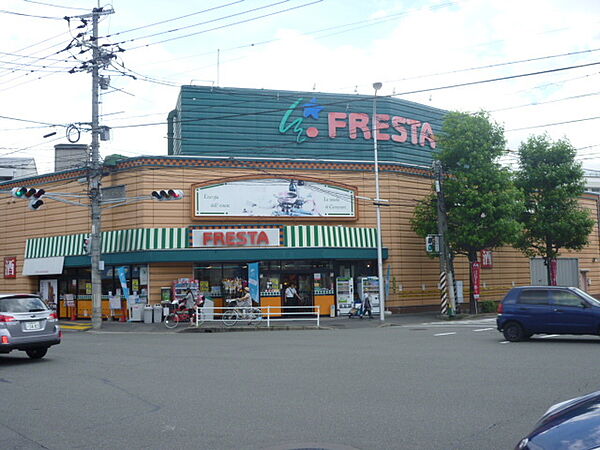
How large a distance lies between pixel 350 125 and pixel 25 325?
2555cm

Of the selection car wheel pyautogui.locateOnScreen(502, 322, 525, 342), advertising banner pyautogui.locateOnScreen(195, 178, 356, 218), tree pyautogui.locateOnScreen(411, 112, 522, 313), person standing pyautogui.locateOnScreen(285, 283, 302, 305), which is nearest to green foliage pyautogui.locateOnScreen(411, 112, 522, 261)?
tree pyautogui.locateOnScreen(411, 112, 522, 313)

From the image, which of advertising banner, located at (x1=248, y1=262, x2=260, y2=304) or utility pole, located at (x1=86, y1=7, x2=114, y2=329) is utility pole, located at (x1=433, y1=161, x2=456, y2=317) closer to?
advertising banner, located at (x1=248, y1=262, x2=260, y2=304)

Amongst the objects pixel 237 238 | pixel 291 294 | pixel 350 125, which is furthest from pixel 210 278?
pixel 350 125

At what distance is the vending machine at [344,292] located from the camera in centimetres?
3133

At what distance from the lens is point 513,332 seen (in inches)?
697

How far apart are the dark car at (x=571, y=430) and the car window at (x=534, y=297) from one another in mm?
14276

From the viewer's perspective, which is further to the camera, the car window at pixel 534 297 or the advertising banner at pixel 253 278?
the advertising banner at pixel 253 278

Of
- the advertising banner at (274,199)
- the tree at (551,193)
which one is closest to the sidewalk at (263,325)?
the advertising banner at (274,199)

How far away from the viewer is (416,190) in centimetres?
3450

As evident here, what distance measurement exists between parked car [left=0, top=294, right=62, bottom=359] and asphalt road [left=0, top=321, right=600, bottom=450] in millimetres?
520

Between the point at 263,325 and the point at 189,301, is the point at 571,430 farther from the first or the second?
the point at 189,301

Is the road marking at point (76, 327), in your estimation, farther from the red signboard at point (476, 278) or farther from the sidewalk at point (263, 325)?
the red signboard at point (476, 278)

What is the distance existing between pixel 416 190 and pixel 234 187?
1085 cm

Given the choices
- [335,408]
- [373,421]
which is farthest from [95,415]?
[373,421]
